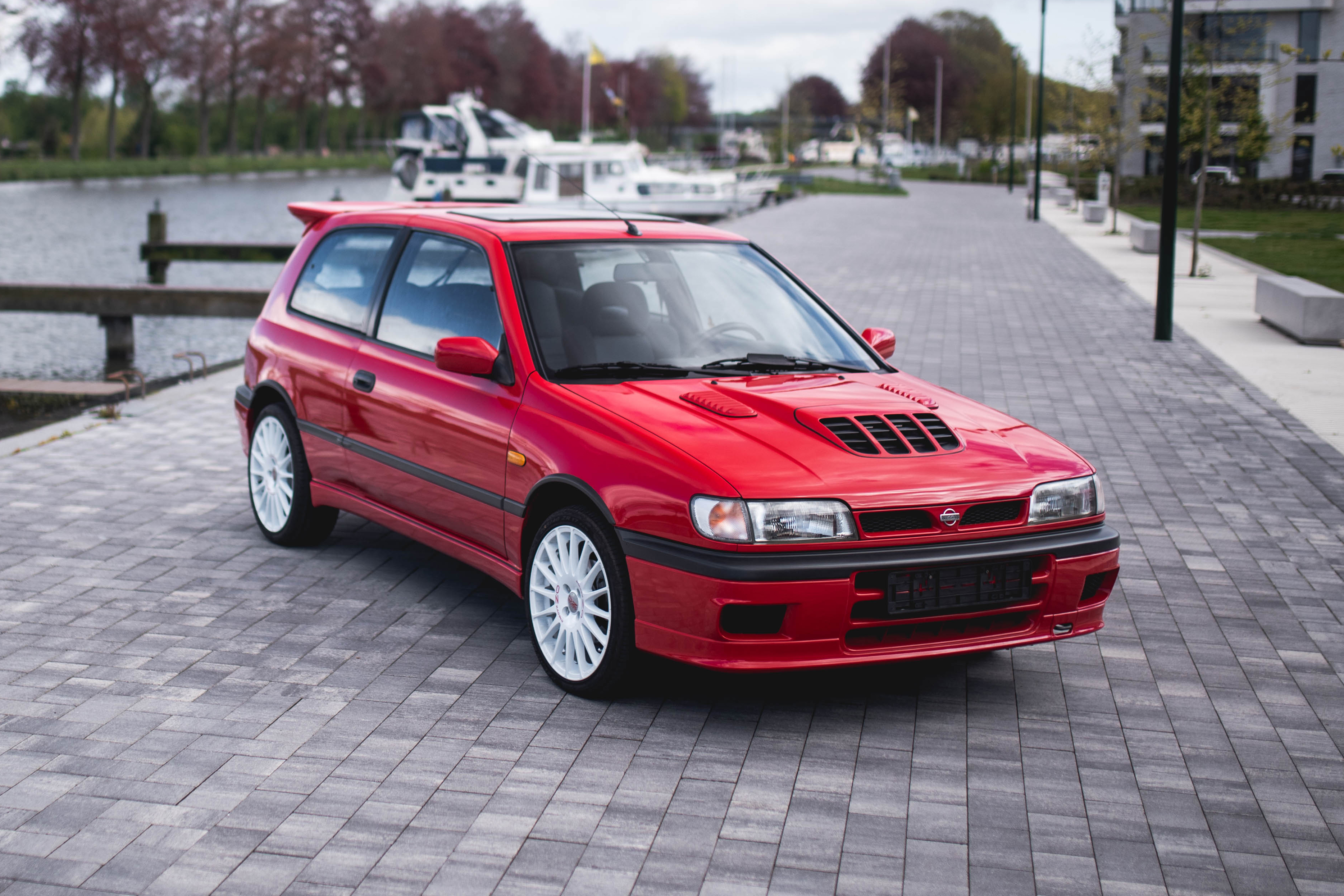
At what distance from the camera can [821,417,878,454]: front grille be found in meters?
4.48

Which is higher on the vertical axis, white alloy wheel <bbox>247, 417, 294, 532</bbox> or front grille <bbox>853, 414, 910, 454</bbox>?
front grille <bbox>853, 414, 910, 454</bbox>

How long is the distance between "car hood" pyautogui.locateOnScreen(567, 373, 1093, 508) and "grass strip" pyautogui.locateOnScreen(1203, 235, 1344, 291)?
1662cm

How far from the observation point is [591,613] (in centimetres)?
461

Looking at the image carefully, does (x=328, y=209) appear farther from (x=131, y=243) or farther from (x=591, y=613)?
(x=131, y=243)

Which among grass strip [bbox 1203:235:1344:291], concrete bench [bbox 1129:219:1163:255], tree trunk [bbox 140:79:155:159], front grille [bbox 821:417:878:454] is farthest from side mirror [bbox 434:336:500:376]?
tree trunk [bbox 140:79:155:159]

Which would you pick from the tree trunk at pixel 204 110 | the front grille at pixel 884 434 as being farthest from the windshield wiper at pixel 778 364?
the tree trunk at pixel 204 110

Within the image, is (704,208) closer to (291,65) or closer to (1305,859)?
(1305,859)

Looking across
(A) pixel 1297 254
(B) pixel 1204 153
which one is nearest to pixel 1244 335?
(B) pixel 1204 153

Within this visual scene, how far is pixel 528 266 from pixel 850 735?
2.20 m

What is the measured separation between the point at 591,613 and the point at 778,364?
4.36ft

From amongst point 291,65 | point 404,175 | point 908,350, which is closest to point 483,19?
point 291,65

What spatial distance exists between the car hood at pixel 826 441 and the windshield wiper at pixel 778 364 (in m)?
0.10

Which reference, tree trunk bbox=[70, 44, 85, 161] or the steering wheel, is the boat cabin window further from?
the steering wheel

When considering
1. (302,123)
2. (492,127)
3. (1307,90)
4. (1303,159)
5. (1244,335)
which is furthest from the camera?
(302,123)
